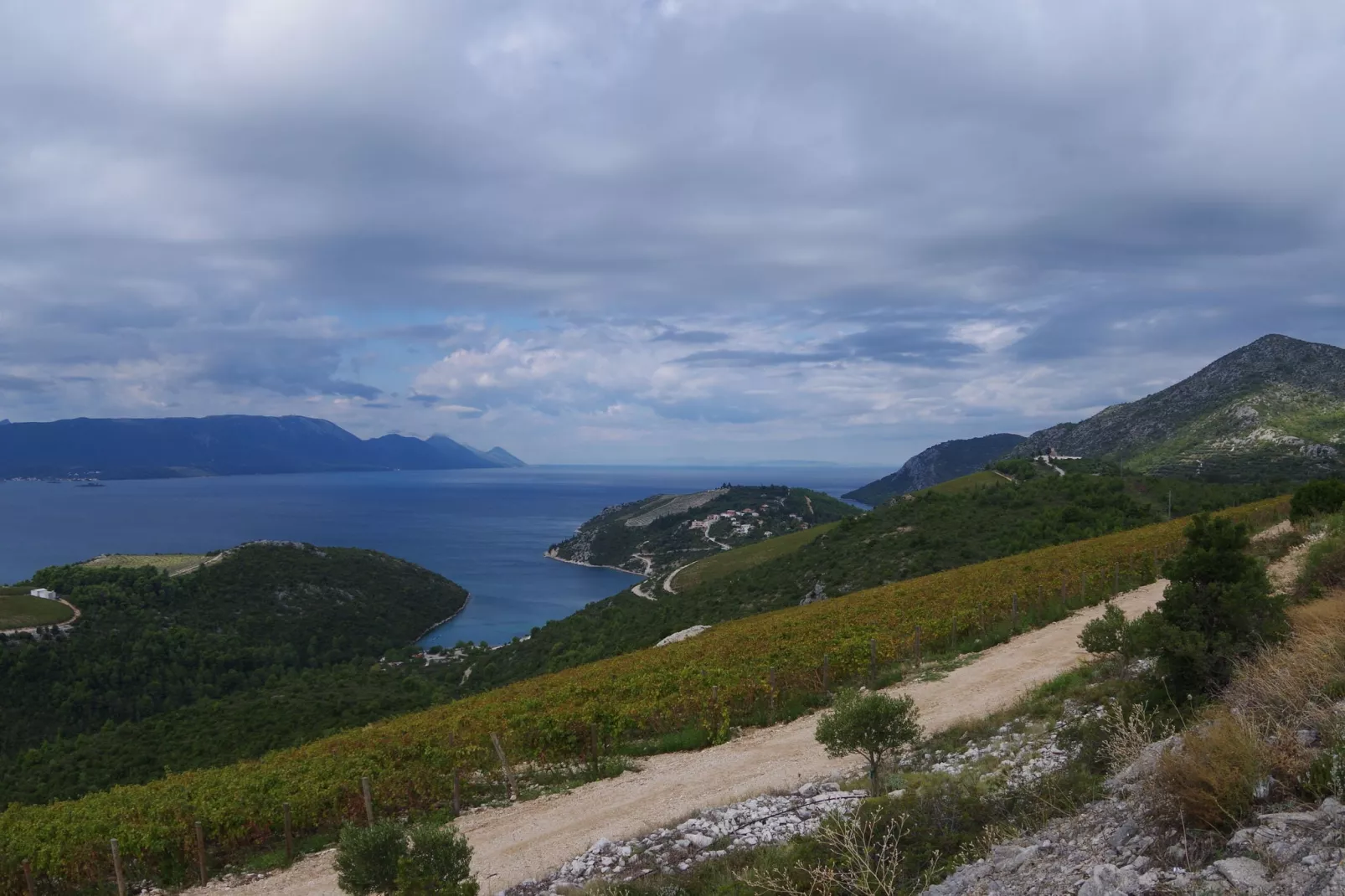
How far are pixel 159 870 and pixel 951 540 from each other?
192 ft

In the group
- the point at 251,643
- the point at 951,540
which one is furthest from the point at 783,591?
the point at 251,643

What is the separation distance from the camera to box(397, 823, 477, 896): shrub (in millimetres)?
7617

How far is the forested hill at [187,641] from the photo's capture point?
60.9 meters

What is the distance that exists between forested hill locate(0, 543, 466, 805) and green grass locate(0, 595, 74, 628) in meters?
2.56

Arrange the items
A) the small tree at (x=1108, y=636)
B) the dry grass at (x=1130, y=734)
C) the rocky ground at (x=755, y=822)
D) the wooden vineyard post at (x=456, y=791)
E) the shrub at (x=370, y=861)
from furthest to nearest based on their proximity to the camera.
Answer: the wooden vineyard post at (x=456, y=791), the small tree at (x=1108, y=636), the rocky ground at (x=755, y=822), the shrub at (x=370, y=861), the dry grass at (x=1130, y=734)

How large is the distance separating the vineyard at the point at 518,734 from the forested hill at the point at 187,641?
83.6 ft

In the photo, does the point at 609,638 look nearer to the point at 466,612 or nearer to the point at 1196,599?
the point at 1196,599

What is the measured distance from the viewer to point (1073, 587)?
25.9m

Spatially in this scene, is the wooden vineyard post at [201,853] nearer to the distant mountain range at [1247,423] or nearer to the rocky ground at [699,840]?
the rocky ground at [699,840]

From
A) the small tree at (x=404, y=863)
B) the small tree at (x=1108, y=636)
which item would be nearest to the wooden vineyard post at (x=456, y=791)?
the small tree at (x=404, y=863)

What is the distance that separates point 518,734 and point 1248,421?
174 m

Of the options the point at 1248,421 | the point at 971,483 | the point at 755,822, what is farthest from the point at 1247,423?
the point at 755,822

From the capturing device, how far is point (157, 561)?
12075cm

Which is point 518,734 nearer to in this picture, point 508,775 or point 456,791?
point 508,775
